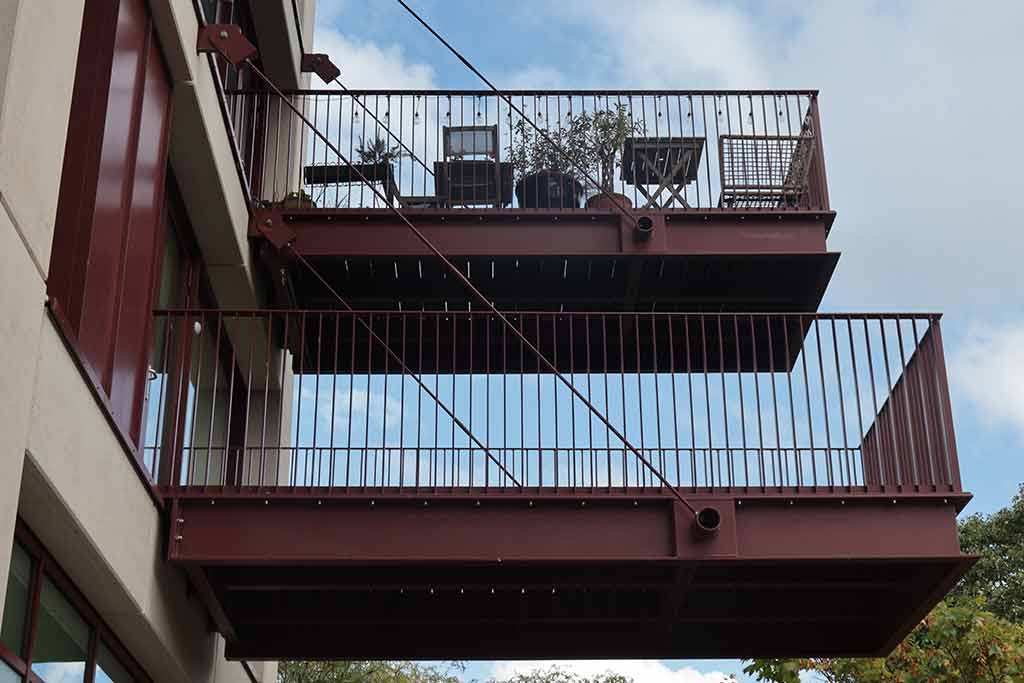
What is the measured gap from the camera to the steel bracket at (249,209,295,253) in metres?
14.2

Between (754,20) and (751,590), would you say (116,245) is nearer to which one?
(751,590)

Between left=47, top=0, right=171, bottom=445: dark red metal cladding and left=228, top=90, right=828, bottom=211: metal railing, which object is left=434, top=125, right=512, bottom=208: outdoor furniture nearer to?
left=228, top=90, right=828, bottom=211: metal railing

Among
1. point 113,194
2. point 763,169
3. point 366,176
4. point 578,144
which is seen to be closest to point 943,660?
point 763,169

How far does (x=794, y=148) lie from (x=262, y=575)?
7.33 metres

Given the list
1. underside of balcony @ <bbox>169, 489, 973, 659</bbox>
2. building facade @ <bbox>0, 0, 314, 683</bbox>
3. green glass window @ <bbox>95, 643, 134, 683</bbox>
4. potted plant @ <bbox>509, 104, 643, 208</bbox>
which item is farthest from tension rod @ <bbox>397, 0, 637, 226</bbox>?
green glass window @ <bbox>95, 643, 134, 683</bbox>

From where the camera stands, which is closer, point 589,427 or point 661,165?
point 589,427

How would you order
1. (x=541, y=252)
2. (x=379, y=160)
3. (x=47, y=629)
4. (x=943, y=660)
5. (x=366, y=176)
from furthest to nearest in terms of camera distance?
(x=943, y=660) → (x=379, y=160) → (x=366, y=176) → (x=541, y=252) → (x=47, y=629)

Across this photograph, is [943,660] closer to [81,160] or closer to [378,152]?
[378,152]

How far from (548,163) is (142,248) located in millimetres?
5974

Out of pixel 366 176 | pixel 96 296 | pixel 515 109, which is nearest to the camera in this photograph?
pixel 96 296

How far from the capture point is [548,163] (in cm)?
1606

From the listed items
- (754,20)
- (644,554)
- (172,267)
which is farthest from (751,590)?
(754,20)

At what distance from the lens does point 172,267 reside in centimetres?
1302

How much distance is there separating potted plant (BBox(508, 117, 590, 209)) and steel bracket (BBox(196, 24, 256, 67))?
483 cm
